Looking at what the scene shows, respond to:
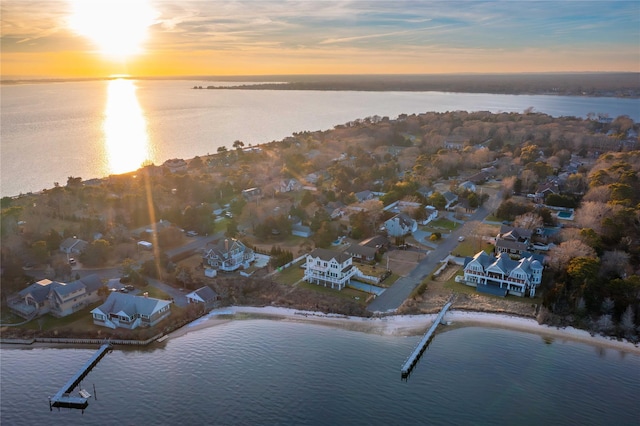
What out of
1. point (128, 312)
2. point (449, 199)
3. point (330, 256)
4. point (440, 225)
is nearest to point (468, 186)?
point (449, 199)

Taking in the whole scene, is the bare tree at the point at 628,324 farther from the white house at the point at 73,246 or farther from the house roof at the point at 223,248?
the white house at the point at 73,246

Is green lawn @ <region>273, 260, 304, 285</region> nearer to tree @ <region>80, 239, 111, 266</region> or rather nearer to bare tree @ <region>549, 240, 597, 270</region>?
tree @ <region>80, 239, 111, 266</region>

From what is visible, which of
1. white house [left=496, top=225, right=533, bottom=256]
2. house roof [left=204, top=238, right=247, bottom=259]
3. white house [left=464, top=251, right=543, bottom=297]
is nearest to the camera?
white house [left=464, top=251, right=543, bottom=297]

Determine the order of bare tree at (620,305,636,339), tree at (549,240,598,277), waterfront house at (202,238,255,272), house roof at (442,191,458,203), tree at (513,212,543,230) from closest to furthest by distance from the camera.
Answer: bare tree at (620,305,636,339) → tree at (549,240,598,277) → waterfront house at (202,238,255,272) → tree at (513,212,543,230) → house roof at (442,191,458,203)

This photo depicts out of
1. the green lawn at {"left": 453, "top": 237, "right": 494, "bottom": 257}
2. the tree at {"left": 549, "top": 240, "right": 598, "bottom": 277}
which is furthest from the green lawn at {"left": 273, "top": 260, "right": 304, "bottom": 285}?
the tree at {"left": 549, "top": 240, "right": 598, "bottom": 277}

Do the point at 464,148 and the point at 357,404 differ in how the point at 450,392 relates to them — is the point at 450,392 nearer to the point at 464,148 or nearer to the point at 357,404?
the point at 357,404

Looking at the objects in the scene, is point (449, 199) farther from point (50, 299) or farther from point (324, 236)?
point (50, 299)
